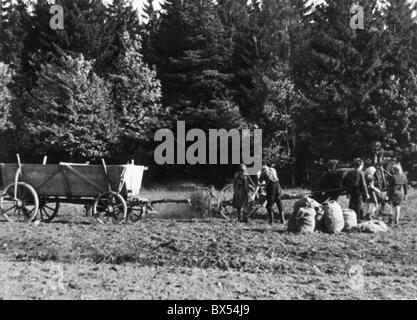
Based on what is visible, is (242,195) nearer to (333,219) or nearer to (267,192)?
(267,192)

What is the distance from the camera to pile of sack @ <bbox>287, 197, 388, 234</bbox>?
12625mm

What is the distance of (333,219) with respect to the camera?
497 inches

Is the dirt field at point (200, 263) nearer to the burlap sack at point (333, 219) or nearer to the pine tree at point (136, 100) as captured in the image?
the burlap sack at point (333, 219)

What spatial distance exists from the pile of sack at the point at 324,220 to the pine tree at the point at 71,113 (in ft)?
74.3

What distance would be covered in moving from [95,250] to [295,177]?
26621mm

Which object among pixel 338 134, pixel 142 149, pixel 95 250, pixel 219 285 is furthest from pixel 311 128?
pixel 219 285

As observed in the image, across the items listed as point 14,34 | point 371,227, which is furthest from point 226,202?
point 14,34

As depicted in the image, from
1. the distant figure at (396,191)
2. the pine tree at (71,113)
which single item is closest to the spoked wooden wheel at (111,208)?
the distant figure at (396,191)

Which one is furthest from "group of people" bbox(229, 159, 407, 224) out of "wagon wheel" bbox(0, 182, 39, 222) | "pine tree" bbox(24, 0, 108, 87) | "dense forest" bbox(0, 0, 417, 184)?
"pine tree" bbox(24, 0, 108, 87)

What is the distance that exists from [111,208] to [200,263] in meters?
5.52

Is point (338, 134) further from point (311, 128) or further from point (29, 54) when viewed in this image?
point (29, 54)

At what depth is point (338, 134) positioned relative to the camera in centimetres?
3216

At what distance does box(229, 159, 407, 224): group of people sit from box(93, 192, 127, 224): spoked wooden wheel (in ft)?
9.50
